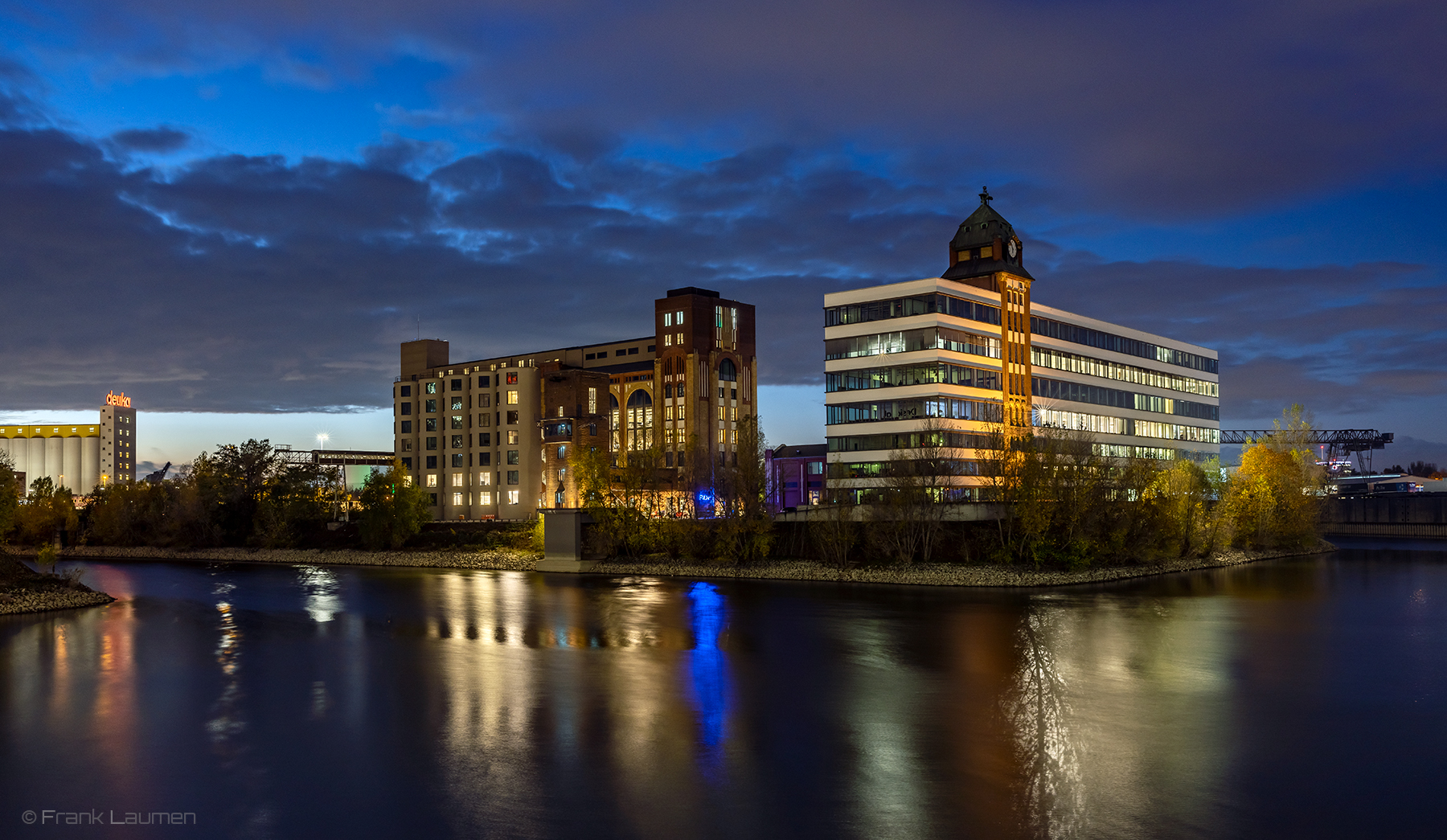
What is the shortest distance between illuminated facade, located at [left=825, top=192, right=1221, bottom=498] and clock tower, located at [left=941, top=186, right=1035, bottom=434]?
0.44ft

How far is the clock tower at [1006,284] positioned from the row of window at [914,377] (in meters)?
3.29

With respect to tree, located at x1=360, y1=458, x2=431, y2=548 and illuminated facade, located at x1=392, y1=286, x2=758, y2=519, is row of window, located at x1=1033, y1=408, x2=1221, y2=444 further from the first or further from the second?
tree, located at x1=360, y1=458, x2=431, y2=548

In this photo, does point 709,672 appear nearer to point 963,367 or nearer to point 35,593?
point 35,593

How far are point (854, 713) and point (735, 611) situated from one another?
92.4ft

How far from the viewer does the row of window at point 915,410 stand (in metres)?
110

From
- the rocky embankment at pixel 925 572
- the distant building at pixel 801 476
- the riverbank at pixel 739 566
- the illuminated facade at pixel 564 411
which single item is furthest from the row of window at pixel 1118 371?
the distant building at pixel 801 476

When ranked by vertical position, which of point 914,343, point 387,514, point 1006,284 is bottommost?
point 387,514

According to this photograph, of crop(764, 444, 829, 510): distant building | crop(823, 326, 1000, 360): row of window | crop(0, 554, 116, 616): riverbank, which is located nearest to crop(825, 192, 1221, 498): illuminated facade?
crop(823, 326, 1000, 360): row of window

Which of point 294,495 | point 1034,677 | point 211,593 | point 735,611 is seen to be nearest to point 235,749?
point 1034,677

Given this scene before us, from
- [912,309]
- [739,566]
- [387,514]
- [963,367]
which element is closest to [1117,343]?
[963,367]

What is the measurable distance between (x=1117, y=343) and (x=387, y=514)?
317ft

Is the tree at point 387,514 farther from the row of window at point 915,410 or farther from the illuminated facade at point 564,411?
the row of window at point 915,410

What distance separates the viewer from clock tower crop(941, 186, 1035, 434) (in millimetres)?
117438

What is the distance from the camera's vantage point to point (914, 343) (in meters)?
111
